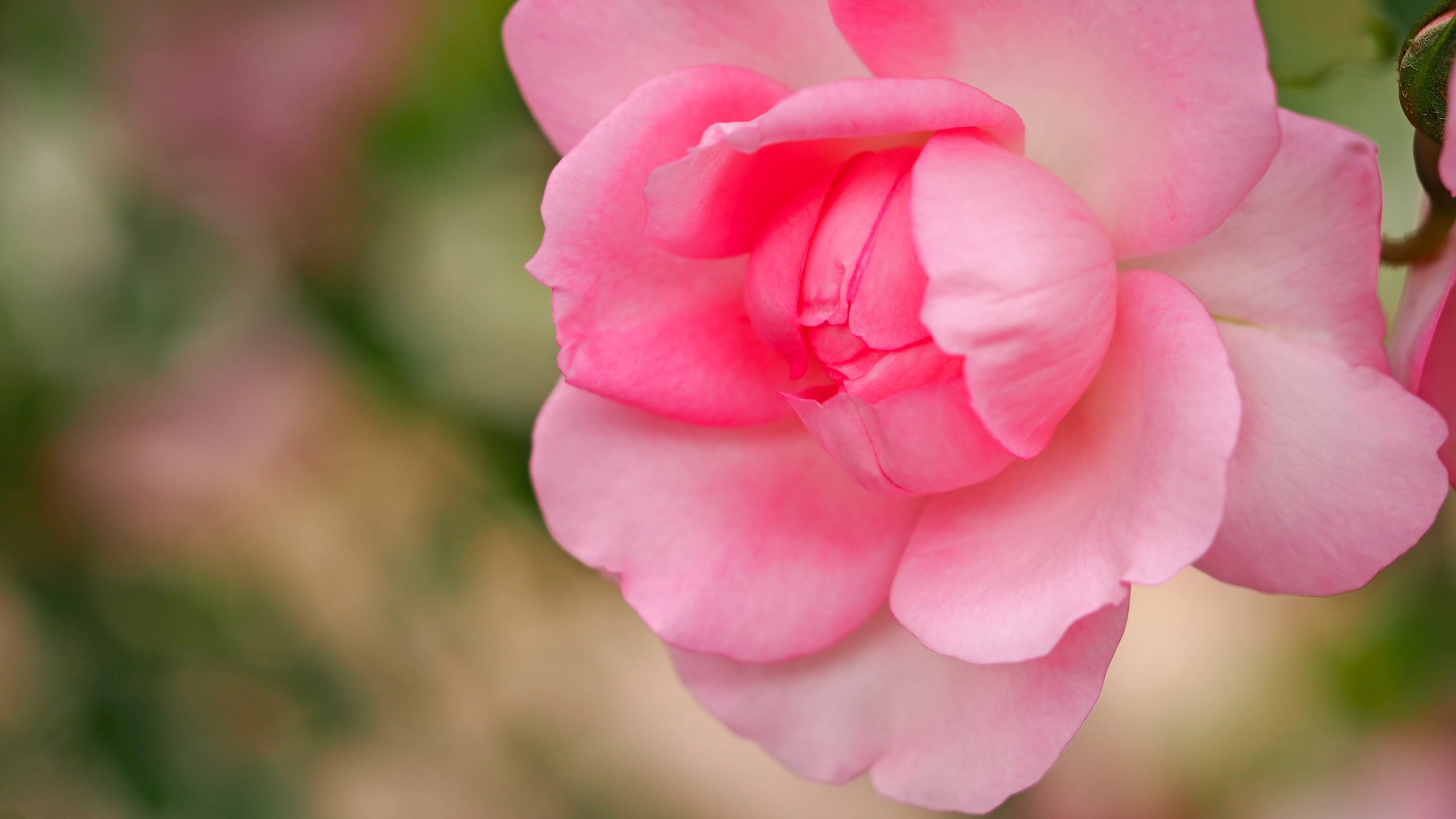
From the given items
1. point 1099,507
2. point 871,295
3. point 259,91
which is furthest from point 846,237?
point 259,91

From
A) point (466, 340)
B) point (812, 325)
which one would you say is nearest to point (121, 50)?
point (466, 340)

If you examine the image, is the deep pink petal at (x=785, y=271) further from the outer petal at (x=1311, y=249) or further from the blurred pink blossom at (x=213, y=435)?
the blurred pink blossom at (x=213, y=435)

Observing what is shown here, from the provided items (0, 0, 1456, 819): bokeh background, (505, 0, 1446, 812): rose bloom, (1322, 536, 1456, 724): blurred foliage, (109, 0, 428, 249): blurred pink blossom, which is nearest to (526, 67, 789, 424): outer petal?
(505, 0, 1446, 812): rose bloom

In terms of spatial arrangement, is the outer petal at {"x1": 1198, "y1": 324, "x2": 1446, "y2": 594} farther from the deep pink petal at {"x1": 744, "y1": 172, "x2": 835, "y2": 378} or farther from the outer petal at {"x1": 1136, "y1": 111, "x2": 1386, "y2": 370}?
the deep pink petal at {"x1": 744, "y1": 172, "x2": 835, "y2": 378}

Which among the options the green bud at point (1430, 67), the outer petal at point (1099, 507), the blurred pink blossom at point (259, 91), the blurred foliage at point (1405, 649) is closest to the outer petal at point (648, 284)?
the outer petal at point (1099, 507)

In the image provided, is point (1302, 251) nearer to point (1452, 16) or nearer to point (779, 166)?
point (1452, 16)

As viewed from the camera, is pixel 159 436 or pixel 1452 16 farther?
pixel 159 436

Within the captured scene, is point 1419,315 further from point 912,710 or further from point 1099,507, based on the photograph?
point 912,710

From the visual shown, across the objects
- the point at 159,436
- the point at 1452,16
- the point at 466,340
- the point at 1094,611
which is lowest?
the point at 159,436
